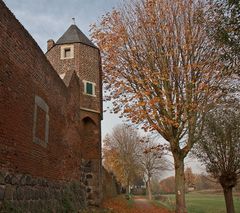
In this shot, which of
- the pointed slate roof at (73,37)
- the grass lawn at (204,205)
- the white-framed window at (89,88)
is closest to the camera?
the white-framed window at (89,88)

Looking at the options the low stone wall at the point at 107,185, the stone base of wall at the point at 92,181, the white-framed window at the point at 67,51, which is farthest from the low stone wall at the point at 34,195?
the low stone wall at the point at 107,185

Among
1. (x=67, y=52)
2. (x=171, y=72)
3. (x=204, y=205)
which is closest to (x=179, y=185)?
(x=171, y=72)

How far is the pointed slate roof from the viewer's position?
19.0 metres

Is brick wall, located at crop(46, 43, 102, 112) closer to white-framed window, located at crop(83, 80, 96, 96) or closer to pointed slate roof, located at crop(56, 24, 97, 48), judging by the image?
white-framed window, located at crop(83, 80, 96, 96)

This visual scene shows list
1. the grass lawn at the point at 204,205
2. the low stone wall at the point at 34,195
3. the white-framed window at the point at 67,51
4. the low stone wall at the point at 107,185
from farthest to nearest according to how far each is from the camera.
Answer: the grass lawn at the point at 204,205
the low stone wall at the point at 107,185
the white-framed window at the point at 67,51
the low stone wall at the point at 34,195

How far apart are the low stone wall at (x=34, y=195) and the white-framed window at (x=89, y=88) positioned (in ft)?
19.2

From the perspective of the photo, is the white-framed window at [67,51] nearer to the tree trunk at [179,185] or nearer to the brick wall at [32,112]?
the brick wall at [32,112]

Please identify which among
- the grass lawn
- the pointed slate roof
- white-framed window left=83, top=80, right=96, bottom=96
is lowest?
the grass lawn

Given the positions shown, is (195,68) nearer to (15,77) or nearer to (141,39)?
(141,39)

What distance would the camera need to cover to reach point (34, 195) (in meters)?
9.37

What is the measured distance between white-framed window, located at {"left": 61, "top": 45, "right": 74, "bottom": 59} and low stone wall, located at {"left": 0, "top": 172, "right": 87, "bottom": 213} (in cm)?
818

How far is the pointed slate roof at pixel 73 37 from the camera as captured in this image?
19.0 metres

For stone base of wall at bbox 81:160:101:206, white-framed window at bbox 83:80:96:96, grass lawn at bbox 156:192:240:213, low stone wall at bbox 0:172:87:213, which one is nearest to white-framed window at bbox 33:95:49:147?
low stone wall at bbox 0:172:87:213

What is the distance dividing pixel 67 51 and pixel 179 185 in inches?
423
